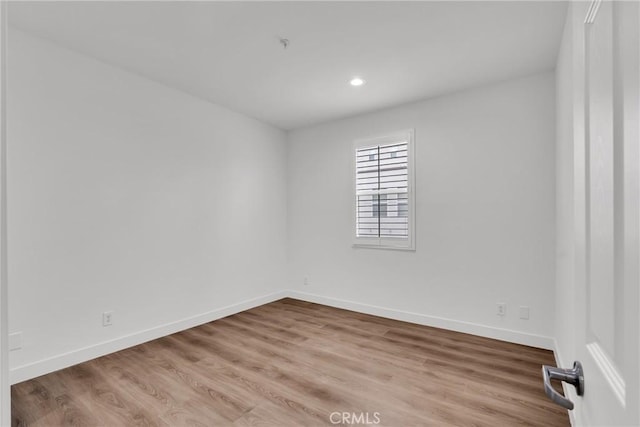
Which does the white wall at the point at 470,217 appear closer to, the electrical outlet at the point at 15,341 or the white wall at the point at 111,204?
the white wall at the point at 111,204

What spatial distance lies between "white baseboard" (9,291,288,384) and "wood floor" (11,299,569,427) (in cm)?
8

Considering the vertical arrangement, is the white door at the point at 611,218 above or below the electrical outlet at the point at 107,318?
above

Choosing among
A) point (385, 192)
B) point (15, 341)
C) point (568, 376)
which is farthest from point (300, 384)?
point (385, 192)

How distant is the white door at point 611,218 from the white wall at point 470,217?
8.89 ft

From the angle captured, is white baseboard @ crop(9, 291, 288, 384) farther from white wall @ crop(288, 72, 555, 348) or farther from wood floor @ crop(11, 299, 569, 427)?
white wall @ crop(288, 72, 555, 348)

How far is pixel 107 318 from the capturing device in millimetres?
2756

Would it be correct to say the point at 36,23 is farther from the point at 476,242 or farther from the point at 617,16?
the point at 476,242

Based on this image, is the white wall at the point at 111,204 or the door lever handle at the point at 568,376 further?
the white wall at the point at 111,204

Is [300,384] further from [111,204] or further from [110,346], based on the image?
[111,204]

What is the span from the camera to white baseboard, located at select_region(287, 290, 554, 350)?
9.57 ft

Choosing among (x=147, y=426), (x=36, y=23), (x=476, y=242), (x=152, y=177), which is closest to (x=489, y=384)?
(x=476, y=242)

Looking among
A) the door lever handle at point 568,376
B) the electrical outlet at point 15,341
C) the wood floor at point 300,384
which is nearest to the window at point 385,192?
the wood floor at point 300,384

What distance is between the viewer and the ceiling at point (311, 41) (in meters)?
2.06

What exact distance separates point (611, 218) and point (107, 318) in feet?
11.1
